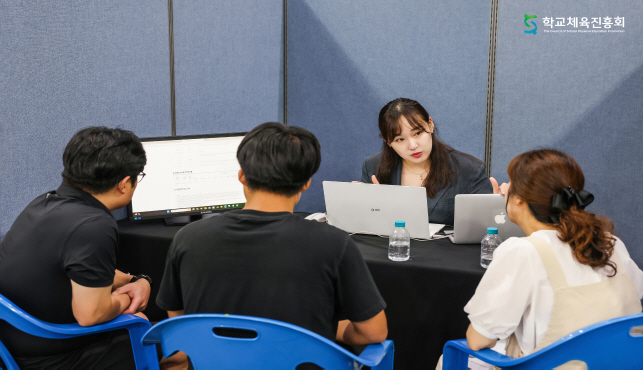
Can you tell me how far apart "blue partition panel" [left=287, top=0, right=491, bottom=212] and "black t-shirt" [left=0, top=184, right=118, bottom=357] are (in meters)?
1.93

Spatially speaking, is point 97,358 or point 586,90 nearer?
point 97,358

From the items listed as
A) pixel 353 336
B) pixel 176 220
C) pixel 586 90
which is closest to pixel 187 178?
pixel 176 220

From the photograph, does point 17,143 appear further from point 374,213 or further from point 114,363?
point 374,213

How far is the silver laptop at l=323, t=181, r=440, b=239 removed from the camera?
1.94 m

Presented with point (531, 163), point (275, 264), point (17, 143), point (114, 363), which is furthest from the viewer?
point (17, 143)

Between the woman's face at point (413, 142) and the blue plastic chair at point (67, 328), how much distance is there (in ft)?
4.54

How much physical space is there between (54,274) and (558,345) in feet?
4.06

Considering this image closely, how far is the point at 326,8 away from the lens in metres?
3.11

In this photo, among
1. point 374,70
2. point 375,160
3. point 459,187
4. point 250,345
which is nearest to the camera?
point 250,345

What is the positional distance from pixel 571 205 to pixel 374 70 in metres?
1.96

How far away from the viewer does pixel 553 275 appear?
121cm

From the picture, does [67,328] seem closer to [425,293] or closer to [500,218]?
[425,293]

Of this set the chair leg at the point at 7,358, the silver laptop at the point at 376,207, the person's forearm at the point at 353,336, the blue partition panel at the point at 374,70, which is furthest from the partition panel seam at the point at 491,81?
the chair leg at the point at 7,358

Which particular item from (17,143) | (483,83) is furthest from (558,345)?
(483,83)
